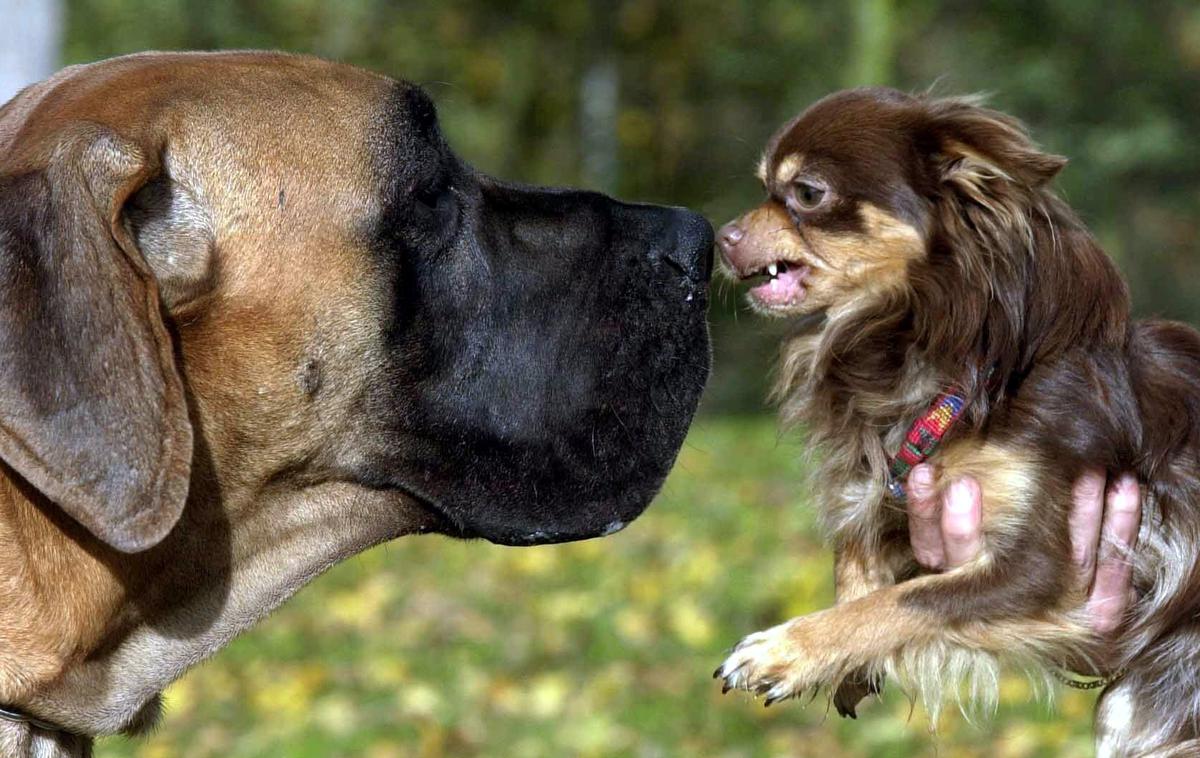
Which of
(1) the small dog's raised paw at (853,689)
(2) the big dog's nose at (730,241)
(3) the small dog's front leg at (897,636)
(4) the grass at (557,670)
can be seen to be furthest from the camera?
(4) the grass at (557,670)

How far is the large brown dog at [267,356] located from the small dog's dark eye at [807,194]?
0.47m

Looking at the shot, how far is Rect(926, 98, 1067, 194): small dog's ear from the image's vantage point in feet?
11.9

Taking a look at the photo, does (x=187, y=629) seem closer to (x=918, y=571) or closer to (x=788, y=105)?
(x=918, y=571)

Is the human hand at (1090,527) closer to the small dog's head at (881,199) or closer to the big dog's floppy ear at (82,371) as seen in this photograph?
the small dog's head at (881,199)

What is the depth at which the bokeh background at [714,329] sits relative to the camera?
6812 millimetres

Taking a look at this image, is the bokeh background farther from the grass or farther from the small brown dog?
the small brown dog

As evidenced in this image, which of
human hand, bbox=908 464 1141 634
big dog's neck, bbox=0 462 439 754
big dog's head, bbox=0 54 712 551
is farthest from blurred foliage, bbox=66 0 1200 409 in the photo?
big dog's neck, bbox=0 462 439 754

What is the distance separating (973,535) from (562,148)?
2338 cm

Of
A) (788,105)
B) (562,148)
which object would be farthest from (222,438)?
(562,148)

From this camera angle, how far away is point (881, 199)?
12.1 feet

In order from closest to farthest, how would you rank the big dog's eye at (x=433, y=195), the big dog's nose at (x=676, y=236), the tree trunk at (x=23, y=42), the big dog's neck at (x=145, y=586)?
1. the big dog's neck at (x=145, y=586)
2. the big dog's eye at (x=433, y=195)
3. the big dog's nose at (x=676, y=236)
4. the tree trunk at (x=23, y=42)

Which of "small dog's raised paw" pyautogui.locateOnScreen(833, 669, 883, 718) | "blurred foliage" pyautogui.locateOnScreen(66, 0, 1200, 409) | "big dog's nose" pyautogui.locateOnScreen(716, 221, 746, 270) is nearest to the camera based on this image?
"small dog's raised paw" pyautogui.locateOnScreen(833, 669, 883, 718)

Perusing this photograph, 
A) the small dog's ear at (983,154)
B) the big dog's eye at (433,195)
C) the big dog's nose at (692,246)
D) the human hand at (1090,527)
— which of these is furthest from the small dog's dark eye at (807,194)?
the big dog's eye at (433,195)

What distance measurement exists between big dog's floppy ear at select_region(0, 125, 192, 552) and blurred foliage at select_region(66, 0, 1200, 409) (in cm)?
1117
